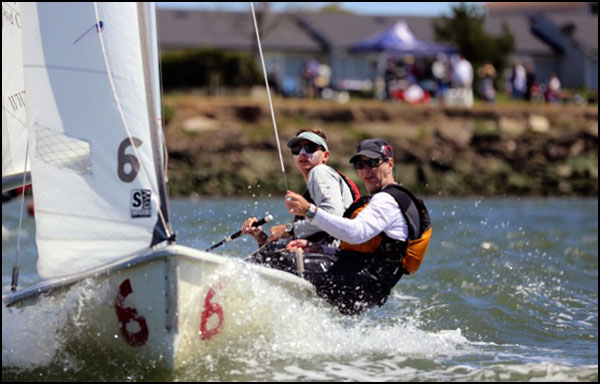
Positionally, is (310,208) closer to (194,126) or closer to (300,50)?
(194,126)

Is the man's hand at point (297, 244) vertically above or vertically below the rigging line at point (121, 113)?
below

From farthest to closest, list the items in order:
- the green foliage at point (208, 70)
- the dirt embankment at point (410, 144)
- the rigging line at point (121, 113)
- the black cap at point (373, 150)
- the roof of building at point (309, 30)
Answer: the roof of building at point (309, 30), the green foliage at point (208, 70), the dirt embankment at point (410, 144), the black cap at point (373, 150), the rigging line at point (121, 113)

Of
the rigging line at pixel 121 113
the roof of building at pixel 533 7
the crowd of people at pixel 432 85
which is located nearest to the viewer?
the rigging line at pixel 121 113

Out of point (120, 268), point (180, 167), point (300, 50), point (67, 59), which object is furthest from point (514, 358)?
point (300, 50)

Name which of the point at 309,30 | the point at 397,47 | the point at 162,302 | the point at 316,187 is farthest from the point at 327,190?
the point at 309,30

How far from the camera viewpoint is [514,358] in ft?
22.6

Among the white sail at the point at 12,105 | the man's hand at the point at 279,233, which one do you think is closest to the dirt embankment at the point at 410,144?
the white sail at the point at 12,105

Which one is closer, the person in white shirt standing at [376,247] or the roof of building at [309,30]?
the person in white shirt standing at [376,247]

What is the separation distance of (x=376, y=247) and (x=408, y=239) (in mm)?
213

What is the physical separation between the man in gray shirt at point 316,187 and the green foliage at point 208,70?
23.1 meters

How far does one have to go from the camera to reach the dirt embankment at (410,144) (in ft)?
75.1

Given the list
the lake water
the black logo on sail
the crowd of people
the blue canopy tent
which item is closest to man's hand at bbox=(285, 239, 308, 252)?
the lake water

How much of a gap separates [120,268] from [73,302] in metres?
0.42

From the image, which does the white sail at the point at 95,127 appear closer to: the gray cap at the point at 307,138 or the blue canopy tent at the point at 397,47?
the gray cap at the point at 307,138
